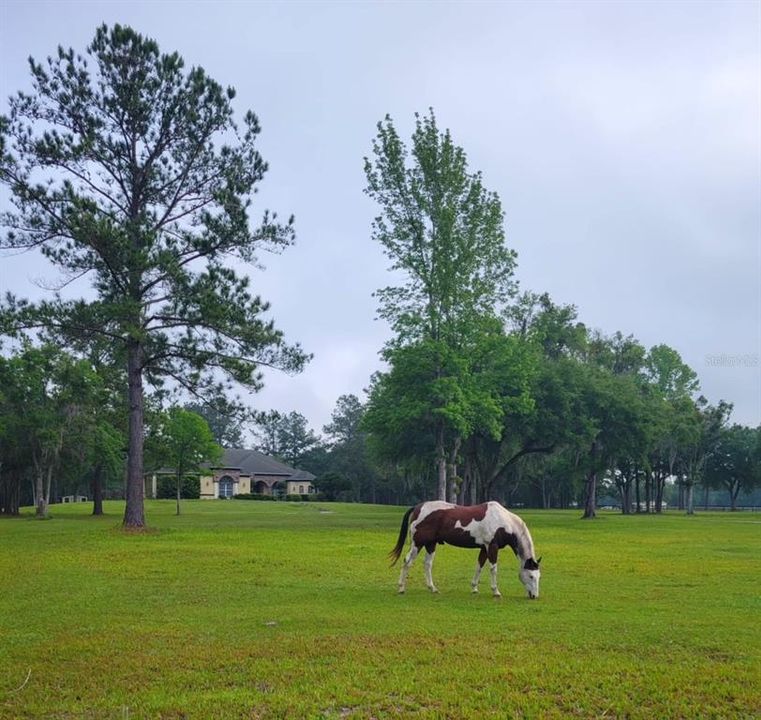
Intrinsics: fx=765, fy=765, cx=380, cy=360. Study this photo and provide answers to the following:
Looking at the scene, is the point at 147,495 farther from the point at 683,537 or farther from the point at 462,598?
the point at 462,598

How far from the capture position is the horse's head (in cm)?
1353

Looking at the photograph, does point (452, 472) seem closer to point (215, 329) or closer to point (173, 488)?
point (215, 329)

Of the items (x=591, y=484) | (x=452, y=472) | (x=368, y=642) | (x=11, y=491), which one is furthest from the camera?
(x=11, y=491)

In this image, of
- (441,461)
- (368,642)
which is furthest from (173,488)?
(368,642)

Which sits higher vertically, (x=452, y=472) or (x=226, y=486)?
(x=452, y=472)

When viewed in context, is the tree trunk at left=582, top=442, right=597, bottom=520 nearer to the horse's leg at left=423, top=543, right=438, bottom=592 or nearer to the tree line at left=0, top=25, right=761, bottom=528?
the tree line at left=0, top=25, right=761, bottom=528

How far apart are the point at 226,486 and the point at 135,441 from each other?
2703 inches

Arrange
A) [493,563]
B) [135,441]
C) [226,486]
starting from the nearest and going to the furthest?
[493,563] → [135,441] → [226,486]

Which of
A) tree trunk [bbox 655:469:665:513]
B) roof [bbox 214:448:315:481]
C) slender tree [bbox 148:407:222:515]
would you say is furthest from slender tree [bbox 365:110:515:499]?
roof [bbox 214:448:315:481]

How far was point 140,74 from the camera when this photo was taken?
2875cm

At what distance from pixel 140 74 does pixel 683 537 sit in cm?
2857

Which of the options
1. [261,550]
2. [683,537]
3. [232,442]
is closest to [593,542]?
[683,537]

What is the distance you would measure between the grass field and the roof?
267 ft

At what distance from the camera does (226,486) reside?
96.0m
